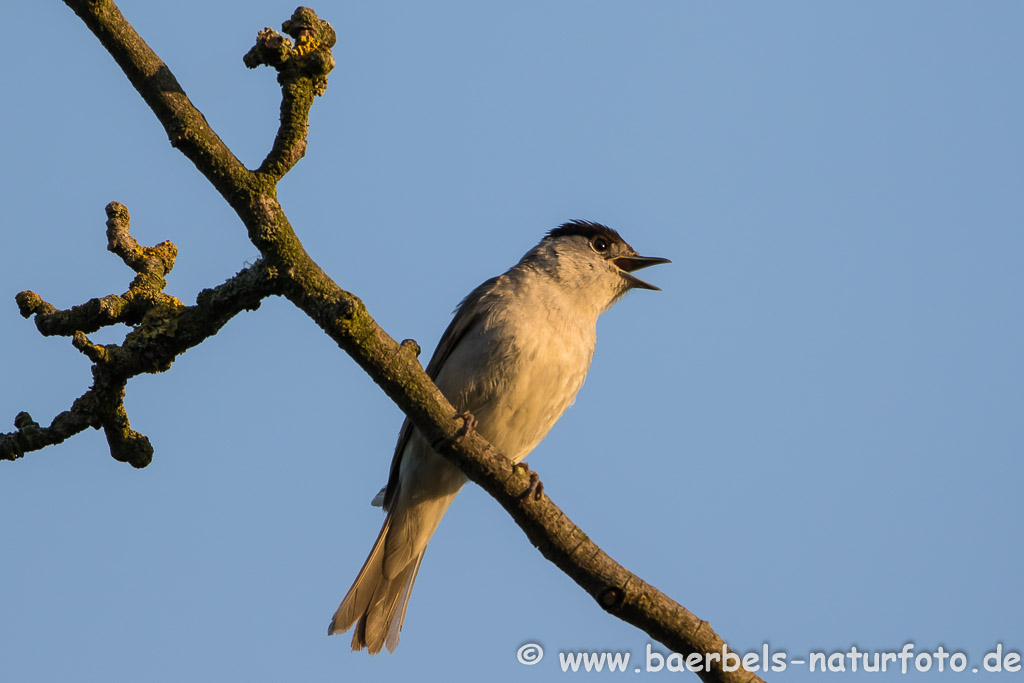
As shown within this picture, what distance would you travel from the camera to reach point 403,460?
24.1 ft

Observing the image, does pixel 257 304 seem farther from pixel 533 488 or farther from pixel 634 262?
pixel 634 262

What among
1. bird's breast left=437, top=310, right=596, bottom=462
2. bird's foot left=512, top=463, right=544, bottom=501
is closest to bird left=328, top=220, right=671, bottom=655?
bird's breast left=437, top=310, right=596, bottom=462

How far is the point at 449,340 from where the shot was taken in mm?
7289

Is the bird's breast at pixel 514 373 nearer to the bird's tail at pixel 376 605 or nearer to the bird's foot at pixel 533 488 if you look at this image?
the bird's tail at pixel 376 605

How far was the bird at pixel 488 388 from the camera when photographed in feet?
22.0

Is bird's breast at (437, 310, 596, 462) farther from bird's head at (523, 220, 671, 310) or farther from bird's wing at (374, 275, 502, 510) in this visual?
bird's head at (523, 220, 671, 310)

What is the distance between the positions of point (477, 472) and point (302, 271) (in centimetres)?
131

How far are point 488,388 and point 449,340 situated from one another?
2.57 feet

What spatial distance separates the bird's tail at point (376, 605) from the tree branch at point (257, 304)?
2755 millimetres

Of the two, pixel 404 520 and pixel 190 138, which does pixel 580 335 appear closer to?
pixel 404 520

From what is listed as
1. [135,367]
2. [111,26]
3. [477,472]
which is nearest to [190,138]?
[111,26]

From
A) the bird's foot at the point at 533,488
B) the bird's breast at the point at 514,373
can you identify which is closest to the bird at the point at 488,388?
the bird's breast at the point at 514,373

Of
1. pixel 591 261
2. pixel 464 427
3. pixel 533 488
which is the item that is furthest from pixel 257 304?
pixel 591 261

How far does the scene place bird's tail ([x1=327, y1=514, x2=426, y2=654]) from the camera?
7238 millimetres
